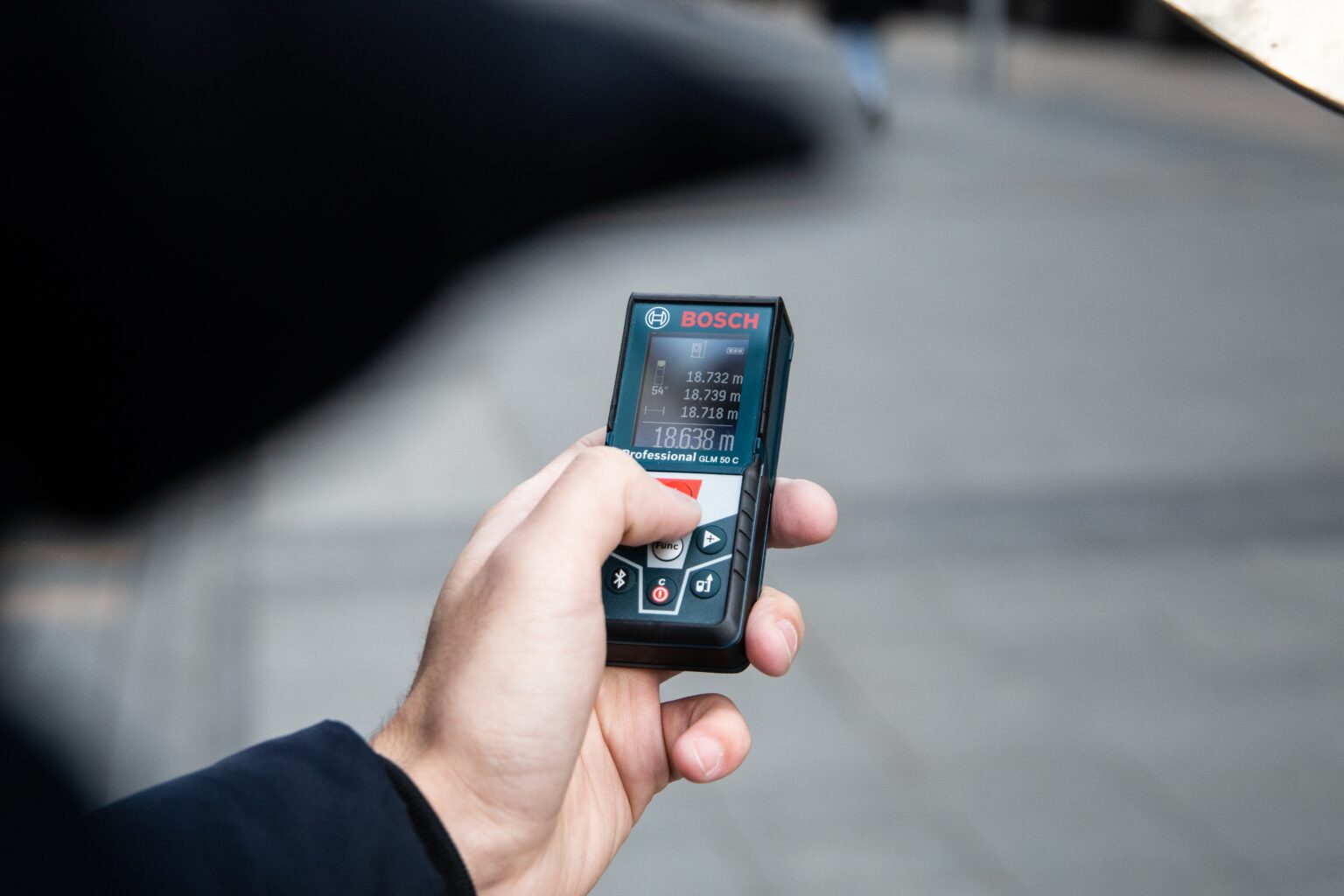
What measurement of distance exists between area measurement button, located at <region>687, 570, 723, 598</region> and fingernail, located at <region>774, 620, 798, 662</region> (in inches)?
2.8

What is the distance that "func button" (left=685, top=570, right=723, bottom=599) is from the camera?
1.37 meters

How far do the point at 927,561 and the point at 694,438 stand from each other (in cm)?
276

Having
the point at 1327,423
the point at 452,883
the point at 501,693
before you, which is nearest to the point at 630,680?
the point at 501,693

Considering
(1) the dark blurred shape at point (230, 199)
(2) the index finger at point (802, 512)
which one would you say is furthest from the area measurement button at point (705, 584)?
(1) the dark blurred shape at point (230, 199)

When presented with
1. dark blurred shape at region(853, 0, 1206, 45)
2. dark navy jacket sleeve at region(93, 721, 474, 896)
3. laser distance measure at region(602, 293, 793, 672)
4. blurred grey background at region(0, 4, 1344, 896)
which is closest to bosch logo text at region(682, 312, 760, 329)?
laser distance measure at region(602, 293, 793, 672)

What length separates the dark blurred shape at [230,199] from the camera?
5.27 meters

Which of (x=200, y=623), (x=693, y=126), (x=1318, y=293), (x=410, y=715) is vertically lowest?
(x=200, y=623)

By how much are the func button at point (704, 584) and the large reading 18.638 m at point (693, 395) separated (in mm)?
150

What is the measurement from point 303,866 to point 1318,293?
20.8 ft

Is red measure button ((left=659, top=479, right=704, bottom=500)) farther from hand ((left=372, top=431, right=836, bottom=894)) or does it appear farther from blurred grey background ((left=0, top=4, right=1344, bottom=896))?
blurred grey background ((left=0, top=4, right=1344, bottom=896))

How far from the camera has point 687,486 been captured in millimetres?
1454

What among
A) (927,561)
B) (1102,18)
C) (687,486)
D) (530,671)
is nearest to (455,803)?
(530,671)

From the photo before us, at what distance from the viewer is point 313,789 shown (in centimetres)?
112

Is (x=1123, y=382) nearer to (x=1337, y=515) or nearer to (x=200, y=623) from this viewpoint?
(x=1337, y=515)
